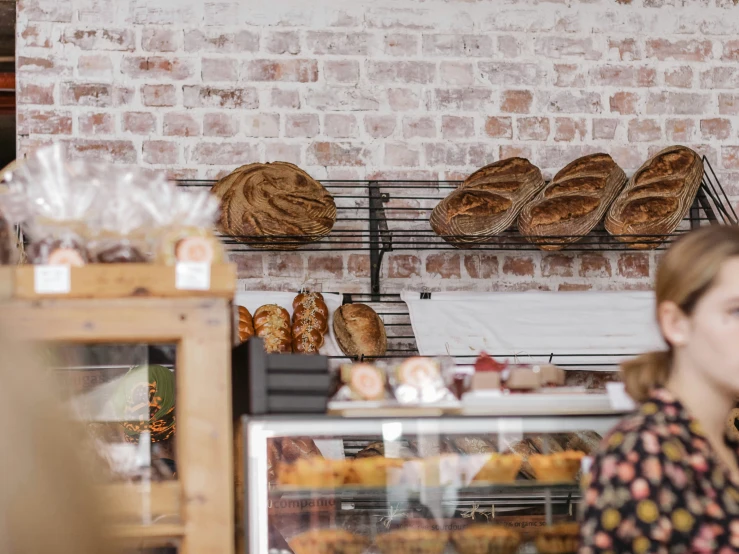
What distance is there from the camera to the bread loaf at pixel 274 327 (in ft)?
7.91

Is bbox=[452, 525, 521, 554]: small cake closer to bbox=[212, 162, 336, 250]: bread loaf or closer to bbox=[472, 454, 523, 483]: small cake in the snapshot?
bbox=[472, 454, 523, 483]: small cake

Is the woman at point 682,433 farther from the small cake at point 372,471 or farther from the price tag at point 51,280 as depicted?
the price tag at point 51,280

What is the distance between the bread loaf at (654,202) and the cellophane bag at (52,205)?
155cm

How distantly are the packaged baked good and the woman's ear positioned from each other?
1.34ft

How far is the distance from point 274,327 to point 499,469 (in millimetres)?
920

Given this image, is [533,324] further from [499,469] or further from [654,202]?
[499,469]

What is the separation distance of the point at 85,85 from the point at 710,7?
196 cm

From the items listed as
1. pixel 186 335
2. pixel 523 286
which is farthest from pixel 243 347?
pixel 523 286

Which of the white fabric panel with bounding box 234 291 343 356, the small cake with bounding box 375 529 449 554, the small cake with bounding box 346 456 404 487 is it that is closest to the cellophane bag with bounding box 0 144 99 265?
the small cake with bounding box 346 456 404 487

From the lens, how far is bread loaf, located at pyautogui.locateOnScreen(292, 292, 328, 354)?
2.45 m

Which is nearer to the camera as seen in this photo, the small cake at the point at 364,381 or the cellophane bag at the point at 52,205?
the cellophane bag at the point at 52,205

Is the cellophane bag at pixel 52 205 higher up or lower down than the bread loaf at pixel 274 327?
higher up

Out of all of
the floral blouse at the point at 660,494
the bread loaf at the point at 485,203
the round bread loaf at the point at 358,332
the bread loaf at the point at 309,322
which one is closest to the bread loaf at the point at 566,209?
the bread loaf at the point at 485,203

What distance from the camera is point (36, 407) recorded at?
601 mm
